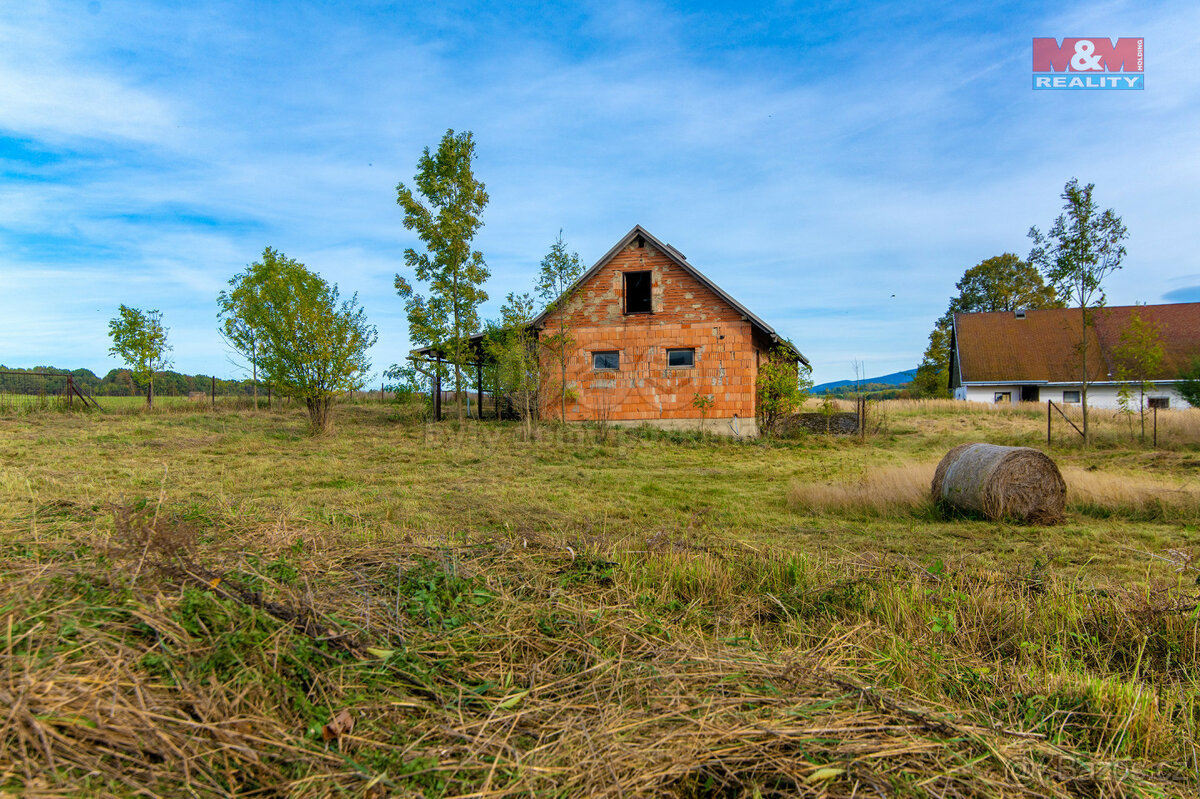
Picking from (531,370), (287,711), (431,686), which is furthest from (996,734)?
(531,370)

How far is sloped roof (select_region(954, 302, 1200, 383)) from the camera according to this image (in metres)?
30.0

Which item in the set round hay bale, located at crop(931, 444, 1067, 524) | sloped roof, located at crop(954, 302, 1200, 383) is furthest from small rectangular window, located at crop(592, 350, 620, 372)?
sloped roof, located at crop(954, 302, 1200, 383)

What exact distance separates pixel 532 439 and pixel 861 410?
1079cm

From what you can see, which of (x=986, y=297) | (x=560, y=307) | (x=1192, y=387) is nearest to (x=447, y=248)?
(x=560, y=307)

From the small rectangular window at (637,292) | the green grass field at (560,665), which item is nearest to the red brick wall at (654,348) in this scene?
the small rectangular window at (637,292)

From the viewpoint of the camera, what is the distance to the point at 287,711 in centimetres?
198

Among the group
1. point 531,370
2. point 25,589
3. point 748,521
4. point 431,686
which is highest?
point 531,370

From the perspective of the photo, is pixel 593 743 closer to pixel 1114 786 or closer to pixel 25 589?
pixel 1114 786

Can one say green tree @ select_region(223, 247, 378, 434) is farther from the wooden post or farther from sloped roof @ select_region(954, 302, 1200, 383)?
sloped roof @ select_region(954, 302, 1200, 383)

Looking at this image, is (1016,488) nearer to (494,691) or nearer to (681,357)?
(494,691)

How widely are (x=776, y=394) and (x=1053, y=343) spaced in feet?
73.1

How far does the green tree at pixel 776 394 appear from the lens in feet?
65.5

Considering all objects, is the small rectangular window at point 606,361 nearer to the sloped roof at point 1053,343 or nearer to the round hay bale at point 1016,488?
the round hay bale at point 1016,488

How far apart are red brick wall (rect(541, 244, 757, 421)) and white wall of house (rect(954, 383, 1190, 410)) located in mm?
19383
